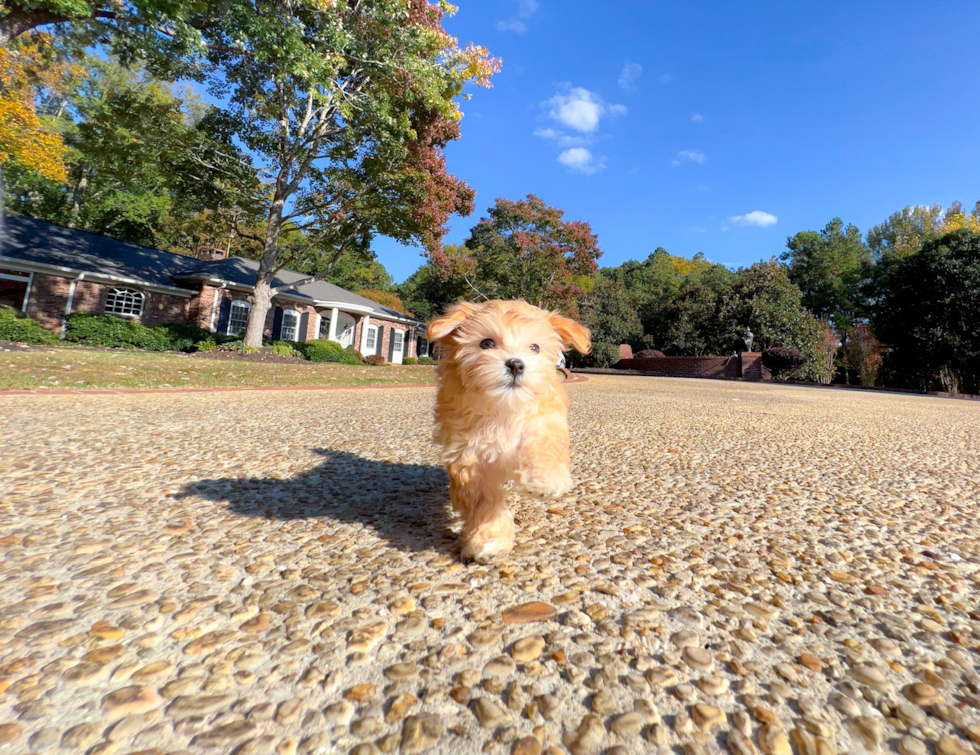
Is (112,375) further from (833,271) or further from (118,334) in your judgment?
(833,271)

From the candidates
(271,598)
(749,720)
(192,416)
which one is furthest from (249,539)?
(192,416)

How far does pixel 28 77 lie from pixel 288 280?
14.4 metres

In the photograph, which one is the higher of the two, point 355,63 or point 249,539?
point 355,63

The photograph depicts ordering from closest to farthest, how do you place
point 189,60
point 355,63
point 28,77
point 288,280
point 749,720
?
point 749,720, point 189,60, point 355,63, point 28,77, point 288,280

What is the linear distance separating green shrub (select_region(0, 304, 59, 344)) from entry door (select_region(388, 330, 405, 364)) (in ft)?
59.3

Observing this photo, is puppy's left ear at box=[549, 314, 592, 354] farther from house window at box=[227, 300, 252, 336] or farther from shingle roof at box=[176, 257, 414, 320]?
house window at box=[227, 300, 252, 336]

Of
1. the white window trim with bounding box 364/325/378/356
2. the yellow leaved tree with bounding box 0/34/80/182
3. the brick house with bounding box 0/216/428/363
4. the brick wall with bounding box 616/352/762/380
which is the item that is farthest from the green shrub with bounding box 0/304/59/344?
the brick wall with bounding box 616/352/762/380

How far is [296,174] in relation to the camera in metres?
17.9

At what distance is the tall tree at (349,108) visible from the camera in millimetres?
13148

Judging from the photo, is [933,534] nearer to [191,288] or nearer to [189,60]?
[189,60]

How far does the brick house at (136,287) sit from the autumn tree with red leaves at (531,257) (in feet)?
26.5

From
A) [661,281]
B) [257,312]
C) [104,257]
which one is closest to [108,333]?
[257,312]

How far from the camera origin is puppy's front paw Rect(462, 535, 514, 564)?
200 centimetres

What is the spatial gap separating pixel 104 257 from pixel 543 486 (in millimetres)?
27649
